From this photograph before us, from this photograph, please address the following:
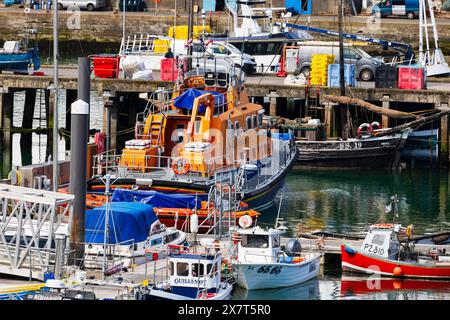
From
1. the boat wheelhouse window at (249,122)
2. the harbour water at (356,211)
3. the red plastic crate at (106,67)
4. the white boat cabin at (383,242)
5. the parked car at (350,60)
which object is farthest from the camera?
the parked car at (350,60)

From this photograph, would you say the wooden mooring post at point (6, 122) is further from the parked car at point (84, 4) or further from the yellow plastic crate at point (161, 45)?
the parked car at point (84, 4)

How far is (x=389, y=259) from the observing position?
3375 cm

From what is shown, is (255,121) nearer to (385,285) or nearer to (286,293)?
(385,285)

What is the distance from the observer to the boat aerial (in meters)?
39.3

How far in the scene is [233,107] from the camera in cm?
4325

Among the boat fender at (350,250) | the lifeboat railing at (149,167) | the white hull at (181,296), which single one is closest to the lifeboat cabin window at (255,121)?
the lifeboat railing at (149,167)

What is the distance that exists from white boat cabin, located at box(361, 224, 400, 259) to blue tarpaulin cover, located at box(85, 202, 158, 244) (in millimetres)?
5770

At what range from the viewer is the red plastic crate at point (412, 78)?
174 ft

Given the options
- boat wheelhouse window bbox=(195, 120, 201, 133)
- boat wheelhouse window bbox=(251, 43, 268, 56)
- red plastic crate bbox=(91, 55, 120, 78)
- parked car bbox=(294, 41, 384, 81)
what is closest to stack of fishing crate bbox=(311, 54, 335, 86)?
parked car bbox=(294, 41, 384, 81)

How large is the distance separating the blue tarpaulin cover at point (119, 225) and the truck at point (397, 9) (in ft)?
154

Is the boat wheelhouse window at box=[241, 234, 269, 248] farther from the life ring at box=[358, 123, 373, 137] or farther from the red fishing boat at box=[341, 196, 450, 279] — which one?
the life ring at box=[358, 123, 373, 137]

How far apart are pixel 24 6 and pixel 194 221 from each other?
5130 centimetres

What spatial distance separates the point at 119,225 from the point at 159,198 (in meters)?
6.16
